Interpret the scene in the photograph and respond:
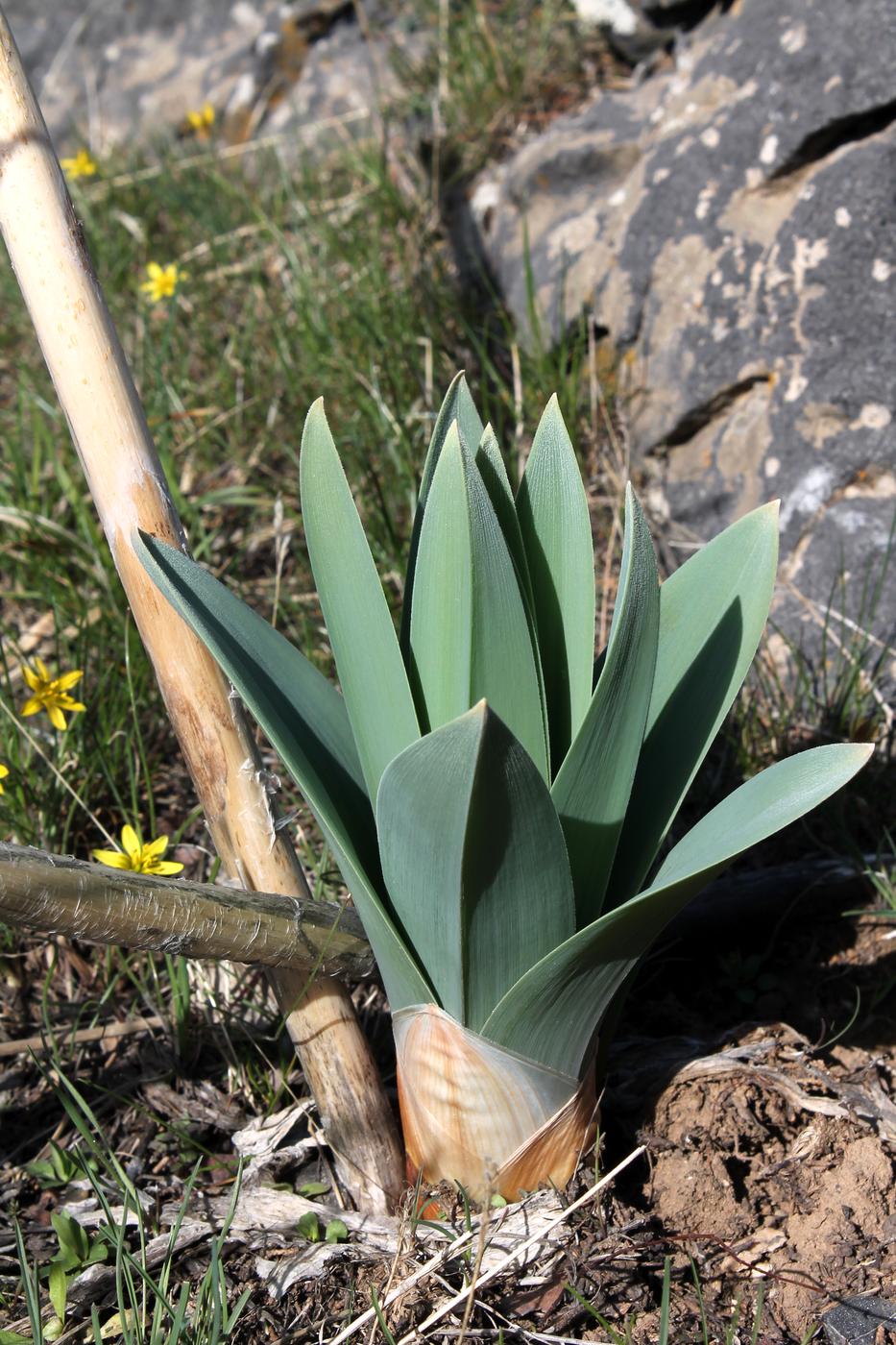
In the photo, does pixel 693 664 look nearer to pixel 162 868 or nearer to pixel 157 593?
pixel 157 593

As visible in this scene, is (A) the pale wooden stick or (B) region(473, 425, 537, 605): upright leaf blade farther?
(A) the pale wooden stick

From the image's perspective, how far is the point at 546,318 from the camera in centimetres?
237

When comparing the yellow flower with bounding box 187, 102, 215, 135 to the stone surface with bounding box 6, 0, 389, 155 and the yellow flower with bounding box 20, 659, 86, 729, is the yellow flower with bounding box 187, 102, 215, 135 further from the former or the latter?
the yellow flower with bounding box 20, 659, 86, 729

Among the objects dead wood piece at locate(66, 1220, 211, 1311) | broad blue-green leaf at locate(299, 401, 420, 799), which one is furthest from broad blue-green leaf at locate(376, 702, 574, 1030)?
dead wood piece at locate(66, 1220, 211, 1311)

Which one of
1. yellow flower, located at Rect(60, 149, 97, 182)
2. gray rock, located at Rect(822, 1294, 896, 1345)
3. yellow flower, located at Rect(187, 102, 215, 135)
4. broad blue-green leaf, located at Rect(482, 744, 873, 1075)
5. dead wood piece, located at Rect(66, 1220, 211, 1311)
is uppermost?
yellow flower, located at Rect(187, 102, 215, 135)

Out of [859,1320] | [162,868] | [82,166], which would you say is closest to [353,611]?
[162,868]

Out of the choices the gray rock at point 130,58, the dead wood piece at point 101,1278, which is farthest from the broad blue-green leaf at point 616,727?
the gray rock at point 130,58

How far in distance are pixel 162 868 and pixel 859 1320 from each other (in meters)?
0.92

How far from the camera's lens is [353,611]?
3.67 ft

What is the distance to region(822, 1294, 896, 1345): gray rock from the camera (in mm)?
1101

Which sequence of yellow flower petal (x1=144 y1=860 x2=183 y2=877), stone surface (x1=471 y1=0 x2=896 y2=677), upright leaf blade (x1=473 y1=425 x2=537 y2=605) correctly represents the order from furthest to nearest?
stone surface (x1=471 y1=0 x2=896 y2=677) → yellow flower petal (x1=144 y1=860 x2=183 y2=877) → upright leaf blade (x1=473 y1=425 x2=537 y2=605)

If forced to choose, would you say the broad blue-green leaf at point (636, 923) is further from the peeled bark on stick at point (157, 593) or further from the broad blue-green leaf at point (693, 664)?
the peeled bark on stick at point (157, 593)

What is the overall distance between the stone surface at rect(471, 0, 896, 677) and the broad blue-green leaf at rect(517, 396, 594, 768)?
2.73 feet

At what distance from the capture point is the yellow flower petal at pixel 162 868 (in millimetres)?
1311
